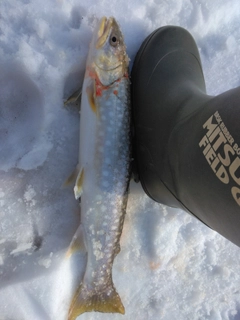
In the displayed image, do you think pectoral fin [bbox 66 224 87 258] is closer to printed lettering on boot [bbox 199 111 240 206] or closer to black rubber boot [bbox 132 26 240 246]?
black rubber boot [bbox 132 26 240 246]

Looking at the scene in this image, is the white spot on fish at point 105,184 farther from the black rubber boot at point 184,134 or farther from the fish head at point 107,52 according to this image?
the fish head at point 107,52

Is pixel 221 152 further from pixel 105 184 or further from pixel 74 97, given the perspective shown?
pixel 74 97

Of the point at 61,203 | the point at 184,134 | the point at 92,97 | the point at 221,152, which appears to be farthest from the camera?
the point at 61,203

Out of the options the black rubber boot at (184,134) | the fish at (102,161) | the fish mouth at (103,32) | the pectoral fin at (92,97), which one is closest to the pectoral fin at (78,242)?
the fish at (102,161)

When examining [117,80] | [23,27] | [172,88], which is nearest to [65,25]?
[23,27]

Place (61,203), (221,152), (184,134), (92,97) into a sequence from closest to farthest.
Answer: (221,152), (184,134), (92,97), (61,203)

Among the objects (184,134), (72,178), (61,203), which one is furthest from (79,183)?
(184,134)

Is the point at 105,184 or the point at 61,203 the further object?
the point at 61,203

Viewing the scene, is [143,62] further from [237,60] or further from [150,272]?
[150,272]
